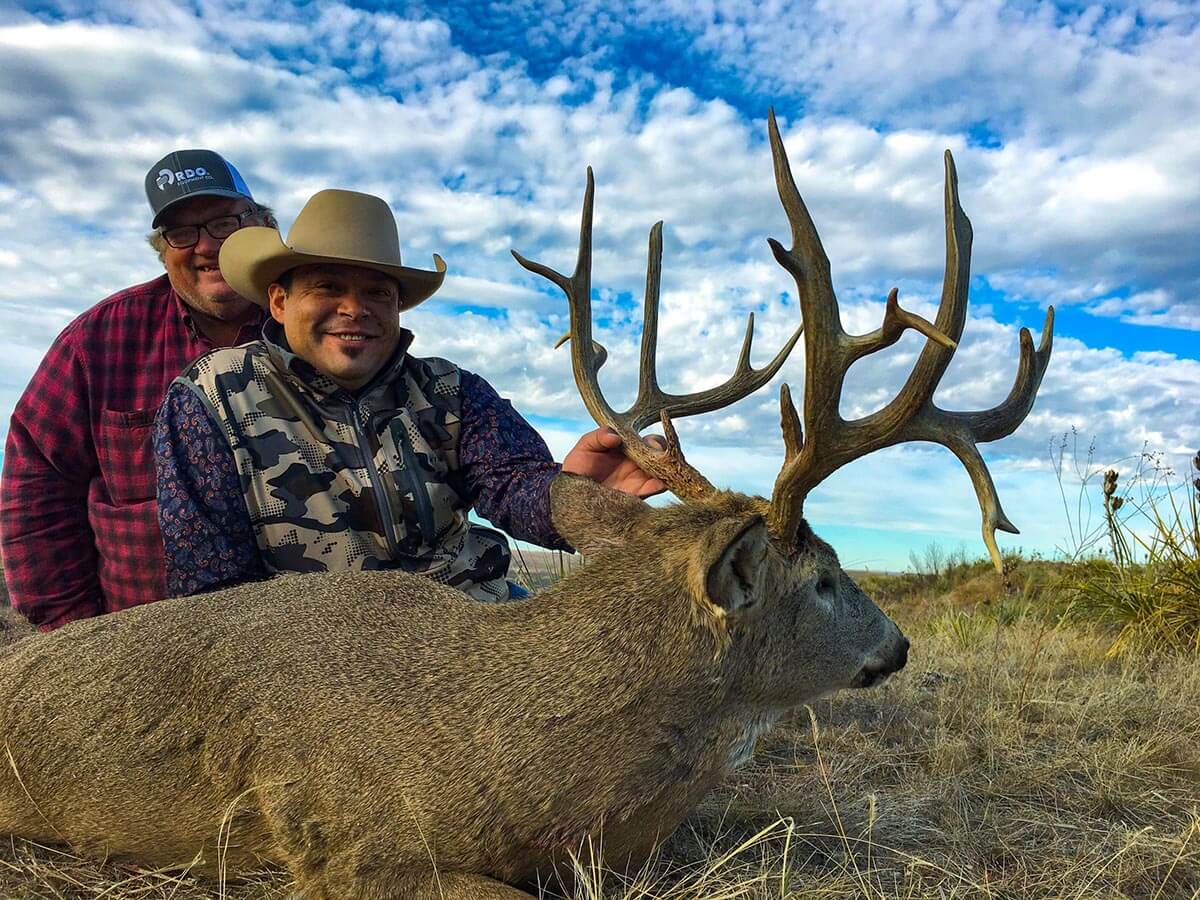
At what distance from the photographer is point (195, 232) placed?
6.12 meters

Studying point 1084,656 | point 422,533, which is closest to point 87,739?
point 422,533

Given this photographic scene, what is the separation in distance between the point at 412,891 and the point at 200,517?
216 cm

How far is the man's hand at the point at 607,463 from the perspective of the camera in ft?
13.6

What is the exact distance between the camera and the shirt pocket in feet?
18.6

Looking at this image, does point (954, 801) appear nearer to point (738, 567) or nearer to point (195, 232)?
point (738, 567)

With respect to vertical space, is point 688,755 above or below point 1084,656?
above

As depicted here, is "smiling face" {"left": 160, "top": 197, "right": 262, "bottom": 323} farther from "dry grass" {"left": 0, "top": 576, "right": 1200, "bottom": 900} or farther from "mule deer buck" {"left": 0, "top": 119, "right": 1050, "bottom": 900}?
"dry grass" {"left": 0, "top": 576, "right": 1200, "bottom": 900}

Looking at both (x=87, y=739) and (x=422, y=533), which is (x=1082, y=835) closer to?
(x=422, y=533)

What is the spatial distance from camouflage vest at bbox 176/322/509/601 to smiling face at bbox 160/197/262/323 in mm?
1189

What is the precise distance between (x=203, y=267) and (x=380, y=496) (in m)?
2.39

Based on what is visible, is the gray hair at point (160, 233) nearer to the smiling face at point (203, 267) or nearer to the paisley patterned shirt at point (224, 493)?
the smiling face at point (203, 267)

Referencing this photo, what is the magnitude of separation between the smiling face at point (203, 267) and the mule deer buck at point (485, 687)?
276cm

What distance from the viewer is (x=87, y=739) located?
3256 mm

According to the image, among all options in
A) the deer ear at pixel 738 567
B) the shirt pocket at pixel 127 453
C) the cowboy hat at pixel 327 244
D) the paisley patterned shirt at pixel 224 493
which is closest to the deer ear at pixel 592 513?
the deer ear at pixel 738 567
